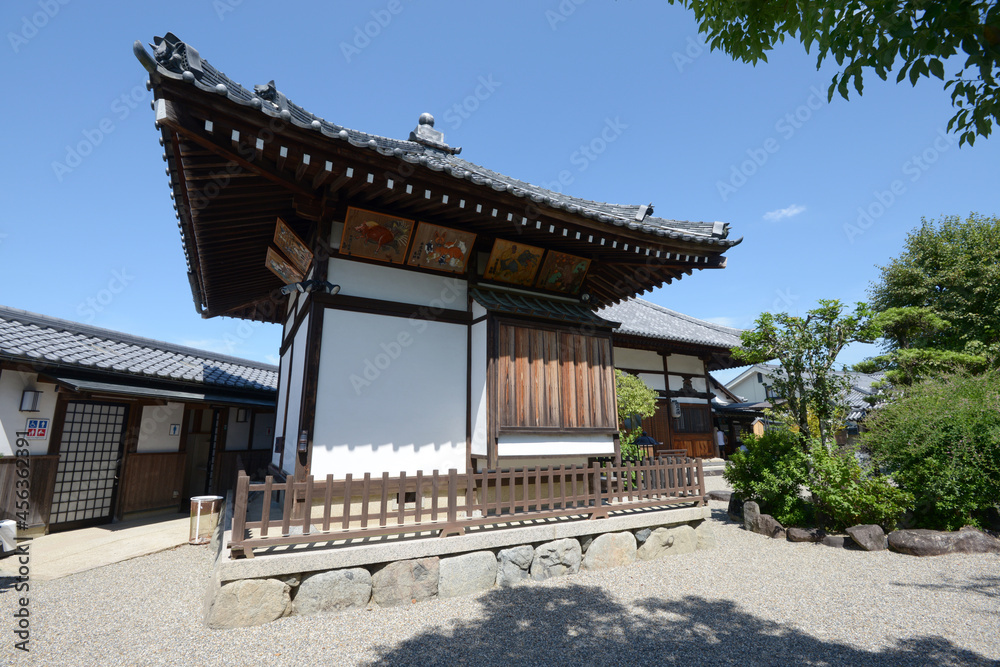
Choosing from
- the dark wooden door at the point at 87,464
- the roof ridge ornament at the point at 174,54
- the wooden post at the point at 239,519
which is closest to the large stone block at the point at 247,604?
the wooden post at the point at 239,519

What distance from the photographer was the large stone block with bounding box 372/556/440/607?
4.56 meters

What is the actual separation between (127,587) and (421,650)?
13.6 feet

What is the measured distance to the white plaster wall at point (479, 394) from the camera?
20.1 ft

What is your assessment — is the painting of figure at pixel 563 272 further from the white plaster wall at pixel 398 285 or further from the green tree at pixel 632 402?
the green tree at pixel 632 402

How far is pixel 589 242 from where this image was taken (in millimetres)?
6574

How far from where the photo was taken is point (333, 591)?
14.4 ft

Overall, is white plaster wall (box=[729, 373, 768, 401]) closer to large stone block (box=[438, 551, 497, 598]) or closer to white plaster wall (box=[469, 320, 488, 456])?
white plaster wall (box=[469, 320, 488, 456])

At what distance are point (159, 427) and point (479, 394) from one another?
26.5ft

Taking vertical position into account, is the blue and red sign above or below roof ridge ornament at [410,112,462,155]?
below

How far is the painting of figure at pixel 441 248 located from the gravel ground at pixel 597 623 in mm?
4312

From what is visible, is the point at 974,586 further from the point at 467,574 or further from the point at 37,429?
the point at 37,429

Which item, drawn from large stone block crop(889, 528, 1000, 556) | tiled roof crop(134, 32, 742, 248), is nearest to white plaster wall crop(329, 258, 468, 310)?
tiled roof crop(134, 32, 742, 248)

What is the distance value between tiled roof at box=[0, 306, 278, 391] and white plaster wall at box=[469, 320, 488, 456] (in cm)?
734

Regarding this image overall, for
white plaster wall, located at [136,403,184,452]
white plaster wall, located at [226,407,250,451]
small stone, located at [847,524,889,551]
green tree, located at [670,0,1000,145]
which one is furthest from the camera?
white plaster wall, located at [226,407,250,451]
